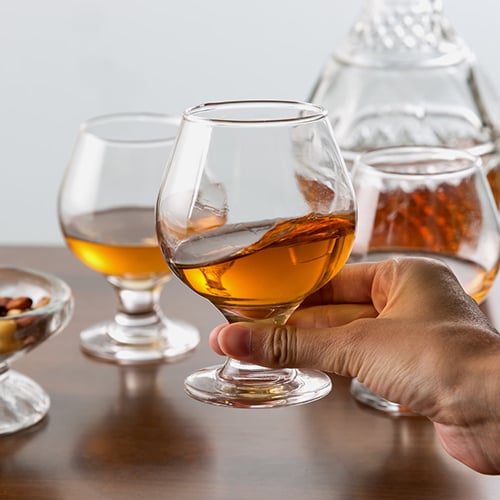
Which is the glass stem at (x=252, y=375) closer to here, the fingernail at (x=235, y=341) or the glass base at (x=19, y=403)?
the fingernail at (x=235, y=341)

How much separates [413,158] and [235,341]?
1.69 ft

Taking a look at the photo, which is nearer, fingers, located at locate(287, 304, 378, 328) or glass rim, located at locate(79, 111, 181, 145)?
fingers, located at locate(287, 304, 378, 328)

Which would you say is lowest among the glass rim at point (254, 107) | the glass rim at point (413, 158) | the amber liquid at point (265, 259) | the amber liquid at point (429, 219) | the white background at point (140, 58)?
the white background at point (140, 58)

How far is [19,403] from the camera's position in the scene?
119cm

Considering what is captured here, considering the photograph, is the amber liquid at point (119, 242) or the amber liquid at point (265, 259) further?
the amber liquid at point (119, 242)

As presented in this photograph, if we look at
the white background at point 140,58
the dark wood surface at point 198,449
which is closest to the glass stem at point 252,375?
the dark wood surface at point 198,449

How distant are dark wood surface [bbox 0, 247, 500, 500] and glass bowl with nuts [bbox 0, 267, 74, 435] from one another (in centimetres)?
2

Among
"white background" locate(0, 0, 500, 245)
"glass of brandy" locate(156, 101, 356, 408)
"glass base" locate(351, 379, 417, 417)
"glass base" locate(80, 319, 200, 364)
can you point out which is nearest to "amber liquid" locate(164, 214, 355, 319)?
"glass of brandy" locate(156, 101, 356, 408)

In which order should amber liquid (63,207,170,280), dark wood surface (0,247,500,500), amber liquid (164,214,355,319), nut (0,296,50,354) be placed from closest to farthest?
amber liquid (164,214,355,319) → dark wood surface (0,247,500,500) → nut (0,296,50,354) → amber liquid (63,207,170,280)

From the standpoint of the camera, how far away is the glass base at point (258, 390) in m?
0.96

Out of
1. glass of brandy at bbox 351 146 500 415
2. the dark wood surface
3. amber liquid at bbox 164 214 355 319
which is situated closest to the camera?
amber liquid at bbox 164 214 355 319

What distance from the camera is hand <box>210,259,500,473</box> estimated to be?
94 cm

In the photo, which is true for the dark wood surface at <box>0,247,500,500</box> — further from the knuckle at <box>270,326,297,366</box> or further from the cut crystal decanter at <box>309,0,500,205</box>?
the cut crystal decanter at <box>309,0,500,205</box>

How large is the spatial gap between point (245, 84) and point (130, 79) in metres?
0.35
